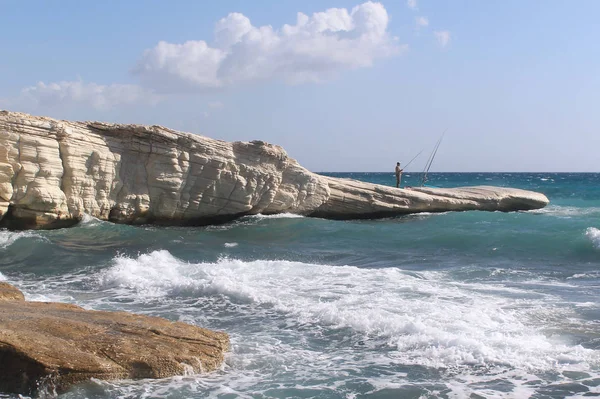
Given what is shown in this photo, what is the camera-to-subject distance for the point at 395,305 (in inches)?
333

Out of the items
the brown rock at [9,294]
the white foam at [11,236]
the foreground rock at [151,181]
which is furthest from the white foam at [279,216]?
the brown rock at [9,294]

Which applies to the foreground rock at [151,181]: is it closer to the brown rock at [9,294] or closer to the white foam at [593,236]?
the white foam at [593,236]

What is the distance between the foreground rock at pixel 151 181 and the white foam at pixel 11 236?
44 cm

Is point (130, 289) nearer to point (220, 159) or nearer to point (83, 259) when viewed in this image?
point (83, 259)

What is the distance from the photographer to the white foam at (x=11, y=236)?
13094mm

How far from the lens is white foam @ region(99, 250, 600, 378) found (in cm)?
634

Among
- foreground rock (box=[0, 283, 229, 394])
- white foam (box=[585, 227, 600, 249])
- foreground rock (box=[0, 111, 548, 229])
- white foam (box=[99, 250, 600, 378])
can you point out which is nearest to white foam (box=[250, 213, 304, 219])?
foreground rock (box=[0, 111, 548, 229])

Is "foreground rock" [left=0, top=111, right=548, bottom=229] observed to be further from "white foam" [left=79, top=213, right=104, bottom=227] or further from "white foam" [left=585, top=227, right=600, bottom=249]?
"white foam" [left=585, top=227, right=600, bottom=249]

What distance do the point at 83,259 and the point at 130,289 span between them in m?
3.14

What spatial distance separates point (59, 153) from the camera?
1432cm

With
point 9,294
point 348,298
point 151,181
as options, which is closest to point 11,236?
point 151,181

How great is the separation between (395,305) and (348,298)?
0.78m

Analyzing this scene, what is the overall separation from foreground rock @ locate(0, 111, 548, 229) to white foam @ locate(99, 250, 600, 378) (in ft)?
A: 11.3

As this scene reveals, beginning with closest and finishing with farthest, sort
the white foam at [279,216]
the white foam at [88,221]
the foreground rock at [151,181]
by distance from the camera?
the foreground rock at [151,181], the white foam at [88,221], the white foam at [279,216]
